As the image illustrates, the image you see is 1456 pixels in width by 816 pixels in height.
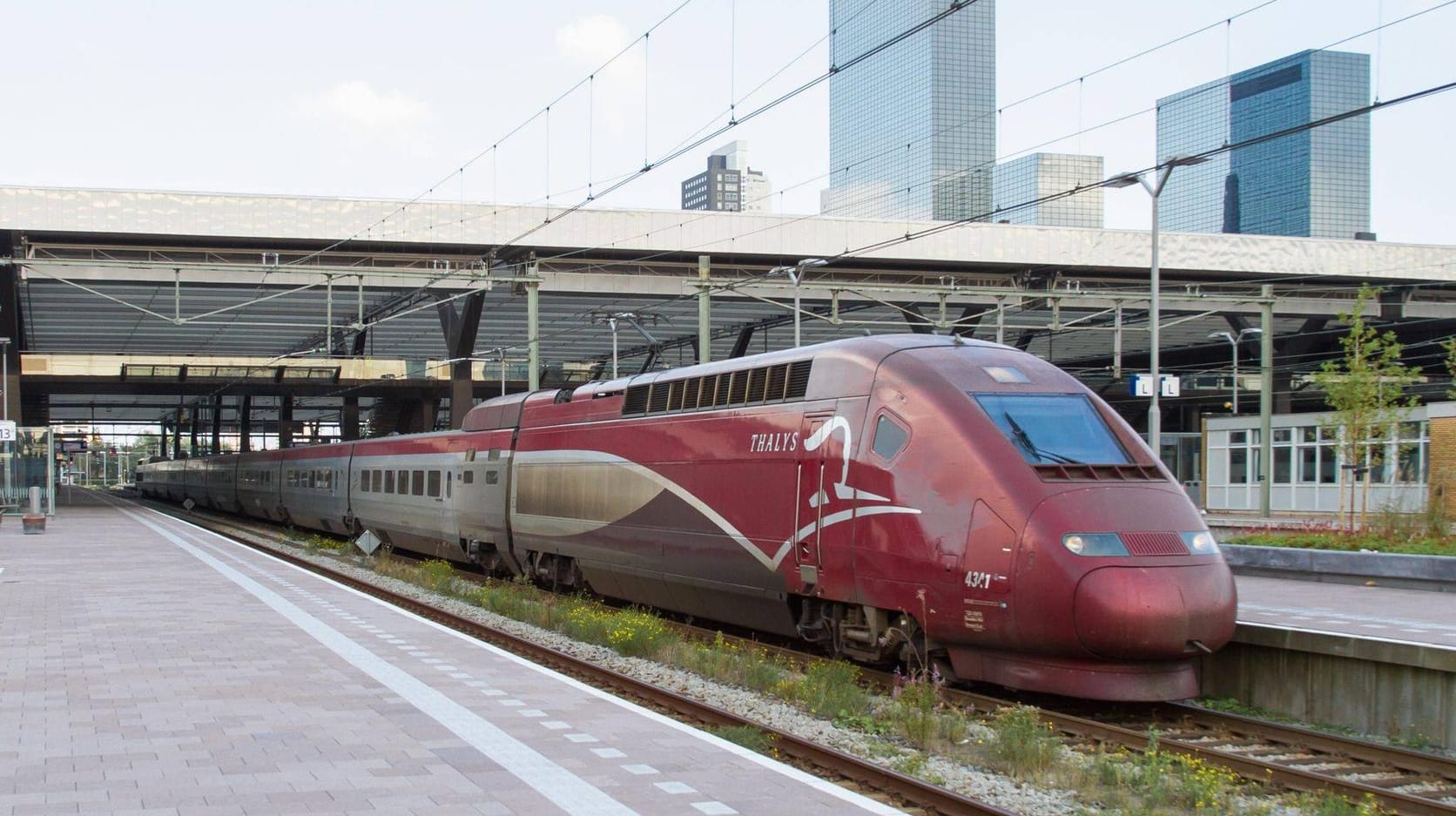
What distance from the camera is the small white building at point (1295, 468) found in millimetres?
32219

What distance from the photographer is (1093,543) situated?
10625 millimetres

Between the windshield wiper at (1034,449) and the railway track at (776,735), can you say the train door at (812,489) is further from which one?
the railway track at (776,735)

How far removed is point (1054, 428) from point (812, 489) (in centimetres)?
268

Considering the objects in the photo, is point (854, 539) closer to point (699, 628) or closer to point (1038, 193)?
point (699, 628)

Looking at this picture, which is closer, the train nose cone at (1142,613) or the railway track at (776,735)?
the railway track at (776,735)

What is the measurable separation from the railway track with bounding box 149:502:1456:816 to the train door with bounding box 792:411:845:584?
1408 mm

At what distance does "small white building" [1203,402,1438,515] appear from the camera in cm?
3222

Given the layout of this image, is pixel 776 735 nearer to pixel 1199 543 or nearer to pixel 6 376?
pixel 1199 543

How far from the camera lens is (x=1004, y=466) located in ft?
36.7

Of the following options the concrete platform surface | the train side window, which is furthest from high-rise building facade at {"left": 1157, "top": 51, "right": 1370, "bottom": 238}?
the train side window

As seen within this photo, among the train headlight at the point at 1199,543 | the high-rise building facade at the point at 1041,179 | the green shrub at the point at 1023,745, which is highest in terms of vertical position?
the high-rise building facade at the point at 1041,179

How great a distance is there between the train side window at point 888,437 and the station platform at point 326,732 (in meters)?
3.55

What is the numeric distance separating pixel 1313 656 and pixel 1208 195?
7956 centimetres

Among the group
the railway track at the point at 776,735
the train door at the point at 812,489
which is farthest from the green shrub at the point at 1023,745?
the train door at the point at 812,489
